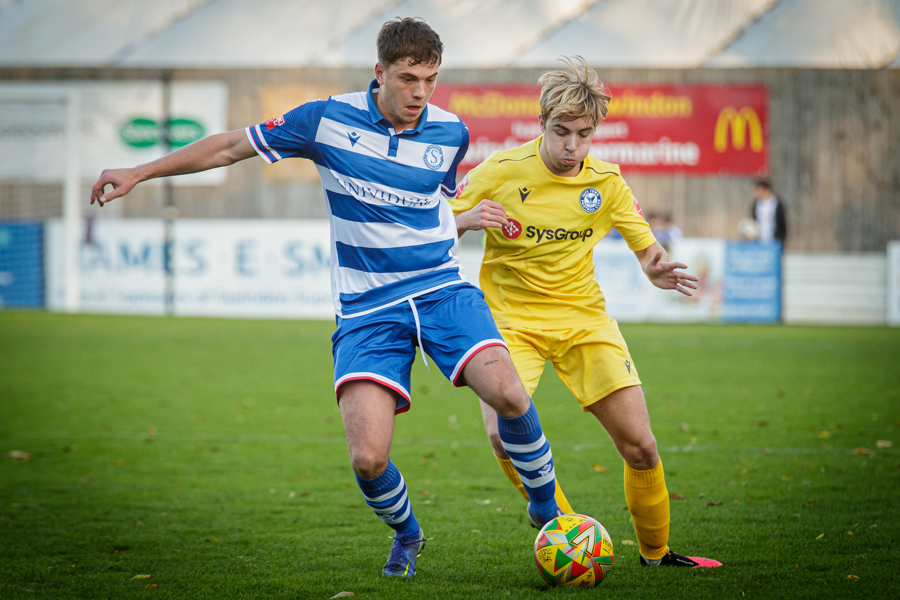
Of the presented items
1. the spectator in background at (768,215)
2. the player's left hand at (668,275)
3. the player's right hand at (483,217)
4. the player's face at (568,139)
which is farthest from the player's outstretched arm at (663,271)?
the spectator in background at (768,215)

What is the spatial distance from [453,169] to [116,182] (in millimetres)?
1379

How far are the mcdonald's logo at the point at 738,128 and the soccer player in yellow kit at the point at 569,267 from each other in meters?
18.5

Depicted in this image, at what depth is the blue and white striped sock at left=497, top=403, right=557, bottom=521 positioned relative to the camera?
3623mm

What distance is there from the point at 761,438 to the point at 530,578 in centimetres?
375

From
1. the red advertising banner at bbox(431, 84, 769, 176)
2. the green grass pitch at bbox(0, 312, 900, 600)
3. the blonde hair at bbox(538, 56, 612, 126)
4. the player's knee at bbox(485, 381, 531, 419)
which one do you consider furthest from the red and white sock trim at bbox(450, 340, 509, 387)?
the red advertising banner at bbox(431, 84, 769, 176)

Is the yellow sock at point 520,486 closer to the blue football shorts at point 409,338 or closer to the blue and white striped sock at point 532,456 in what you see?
the blue and white striped sock at point 532,456

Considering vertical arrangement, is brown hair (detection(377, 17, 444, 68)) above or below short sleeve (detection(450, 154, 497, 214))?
above

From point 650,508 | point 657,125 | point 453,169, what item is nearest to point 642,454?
point 650,508

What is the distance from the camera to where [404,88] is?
11.7 feet

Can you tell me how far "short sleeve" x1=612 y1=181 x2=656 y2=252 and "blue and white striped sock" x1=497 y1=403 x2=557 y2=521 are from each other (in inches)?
37.6

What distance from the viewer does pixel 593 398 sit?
152 inches

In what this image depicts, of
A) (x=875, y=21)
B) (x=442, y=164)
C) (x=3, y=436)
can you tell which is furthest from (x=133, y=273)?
(x=875, y=21)

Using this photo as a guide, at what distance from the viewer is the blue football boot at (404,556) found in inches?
146

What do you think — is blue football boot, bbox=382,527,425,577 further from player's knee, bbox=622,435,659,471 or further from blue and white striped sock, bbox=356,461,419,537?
player's knee, bbox=622,435,659,471
